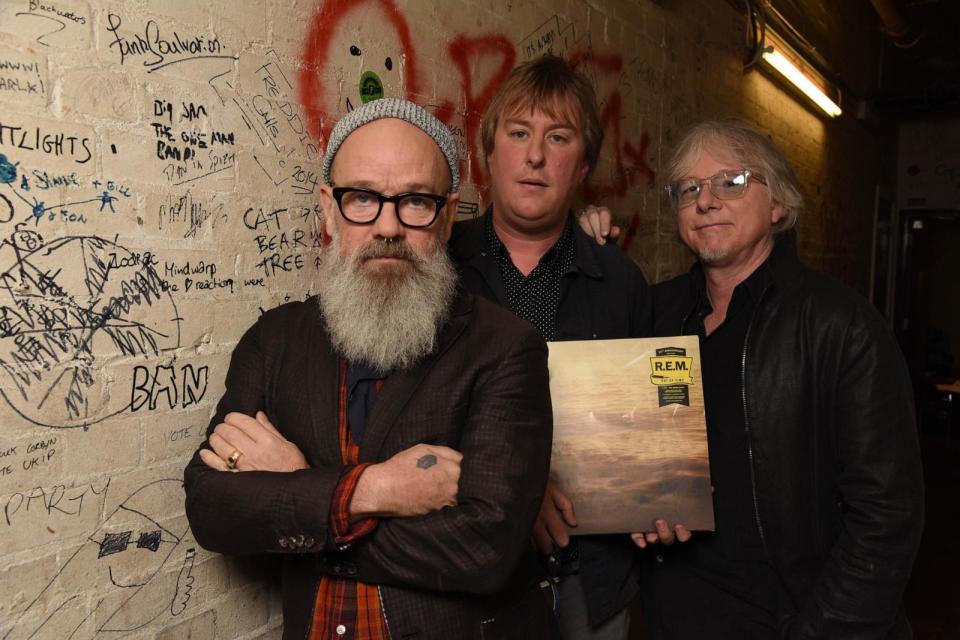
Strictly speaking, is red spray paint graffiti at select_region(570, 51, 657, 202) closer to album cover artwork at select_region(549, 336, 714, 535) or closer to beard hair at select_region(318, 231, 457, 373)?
album cover artwork at select_region(549, 336, 714, 535)

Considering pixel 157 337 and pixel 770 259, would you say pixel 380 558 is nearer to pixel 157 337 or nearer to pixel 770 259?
pixel 157 337

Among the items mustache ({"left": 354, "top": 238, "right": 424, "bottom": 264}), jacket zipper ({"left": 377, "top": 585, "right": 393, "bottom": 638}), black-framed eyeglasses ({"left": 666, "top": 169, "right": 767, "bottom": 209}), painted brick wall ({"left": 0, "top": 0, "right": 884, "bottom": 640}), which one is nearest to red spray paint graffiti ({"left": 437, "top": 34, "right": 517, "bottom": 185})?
painted brick wall ({"left": 0, "top": 0, "right": 884, "bottom": 640})

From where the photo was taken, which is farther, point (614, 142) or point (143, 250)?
point (614, 142)

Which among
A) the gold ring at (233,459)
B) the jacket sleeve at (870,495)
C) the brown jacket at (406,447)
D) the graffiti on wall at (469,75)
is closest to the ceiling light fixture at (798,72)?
the graffiti on wall at (469,75)

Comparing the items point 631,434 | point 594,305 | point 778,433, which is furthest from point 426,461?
point 778,433

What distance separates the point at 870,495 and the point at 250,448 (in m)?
1.51

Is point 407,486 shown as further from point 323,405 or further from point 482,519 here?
point 323,405

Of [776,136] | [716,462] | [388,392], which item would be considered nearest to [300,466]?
[388,392]

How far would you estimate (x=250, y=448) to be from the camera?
1.48 m

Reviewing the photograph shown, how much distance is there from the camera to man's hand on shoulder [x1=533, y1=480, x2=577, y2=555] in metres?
1.90

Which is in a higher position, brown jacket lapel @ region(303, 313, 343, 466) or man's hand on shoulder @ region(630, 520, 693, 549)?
brown jacket lapel @ region(303, 313, 343, 466)

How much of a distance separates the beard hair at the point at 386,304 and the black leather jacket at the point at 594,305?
0.40 meters

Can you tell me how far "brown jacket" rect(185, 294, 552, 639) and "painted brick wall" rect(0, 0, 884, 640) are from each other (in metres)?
0.23

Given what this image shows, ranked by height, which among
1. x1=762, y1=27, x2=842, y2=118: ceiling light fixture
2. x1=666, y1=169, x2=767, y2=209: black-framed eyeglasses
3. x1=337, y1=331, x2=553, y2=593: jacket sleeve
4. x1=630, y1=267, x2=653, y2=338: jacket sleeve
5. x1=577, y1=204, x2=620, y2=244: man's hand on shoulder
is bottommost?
x1=337, y1=331, x2=553, y2=593: jacket sleeve
